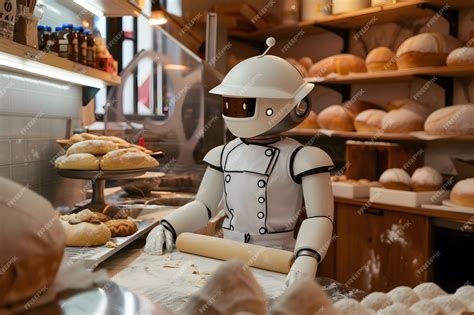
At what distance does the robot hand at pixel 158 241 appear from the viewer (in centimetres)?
167

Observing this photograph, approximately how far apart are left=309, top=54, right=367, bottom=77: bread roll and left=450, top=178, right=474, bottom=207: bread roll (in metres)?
1.18

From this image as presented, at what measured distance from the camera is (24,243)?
Answer: 0.39 metres

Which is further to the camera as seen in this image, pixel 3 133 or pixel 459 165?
pixel 459 165

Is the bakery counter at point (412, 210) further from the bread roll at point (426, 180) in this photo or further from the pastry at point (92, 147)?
the pastry at point (92, 147)

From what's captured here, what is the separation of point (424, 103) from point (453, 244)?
110cm

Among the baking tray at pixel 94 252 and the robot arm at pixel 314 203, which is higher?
the robot arm at pixel 314 203

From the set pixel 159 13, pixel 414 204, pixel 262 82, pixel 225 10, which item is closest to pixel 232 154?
pixel 262 82

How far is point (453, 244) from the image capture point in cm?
279

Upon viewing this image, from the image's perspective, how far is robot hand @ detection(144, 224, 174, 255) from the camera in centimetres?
167

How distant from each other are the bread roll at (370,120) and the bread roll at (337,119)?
0.25ft

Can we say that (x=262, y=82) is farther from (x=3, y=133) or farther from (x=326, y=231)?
(x=3, y=133)

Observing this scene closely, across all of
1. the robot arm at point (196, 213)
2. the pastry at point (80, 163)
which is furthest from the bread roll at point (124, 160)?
the robot arm at point (196, 213)

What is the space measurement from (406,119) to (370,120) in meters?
0.26

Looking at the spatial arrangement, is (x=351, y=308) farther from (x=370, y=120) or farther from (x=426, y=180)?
(x=370, y=120)
